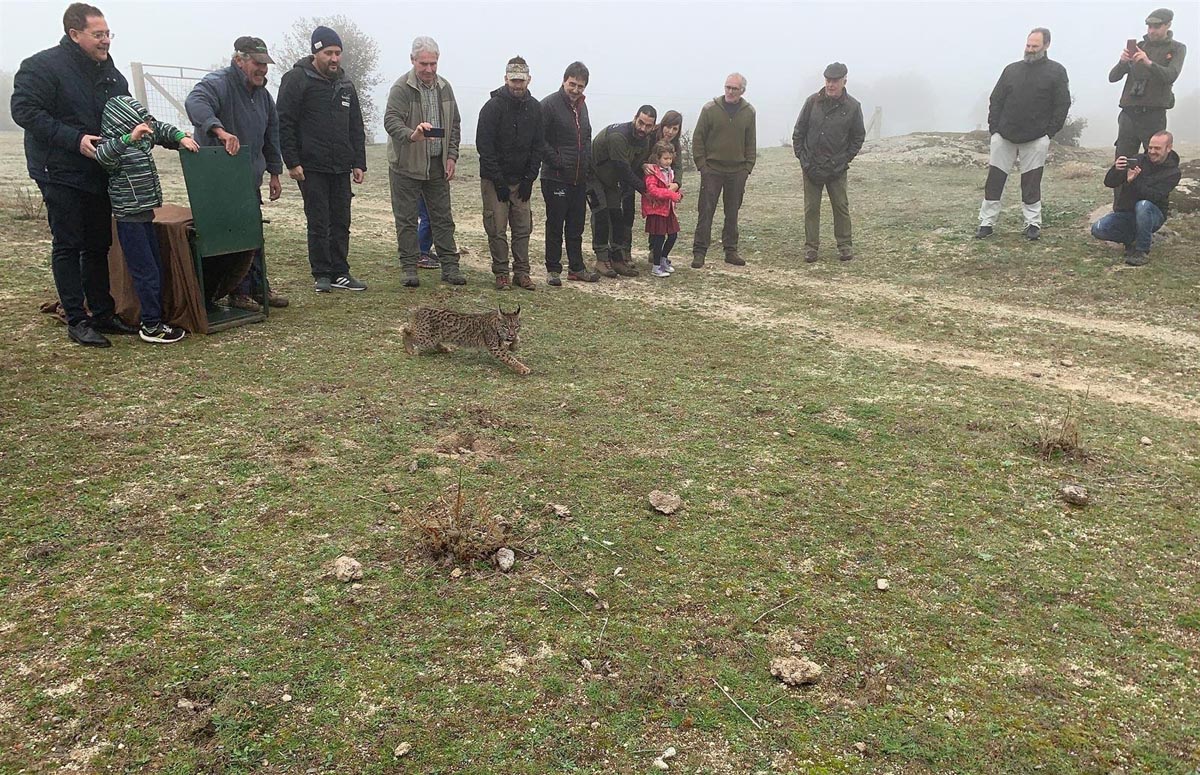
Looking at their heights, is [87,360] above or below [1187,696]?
above

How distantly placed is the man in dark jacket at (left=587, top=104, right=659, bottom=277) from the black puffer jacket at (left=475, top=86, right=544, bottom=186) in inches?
40.6

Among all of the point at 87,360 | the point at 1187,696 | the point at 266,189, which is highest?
the point at 266,189

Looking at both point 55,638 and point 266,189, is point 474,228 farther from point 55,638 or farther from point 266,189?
point 55,638

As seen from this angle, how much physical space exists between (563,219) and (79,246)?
4791mm

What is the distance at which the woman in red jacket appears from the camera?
877 cm

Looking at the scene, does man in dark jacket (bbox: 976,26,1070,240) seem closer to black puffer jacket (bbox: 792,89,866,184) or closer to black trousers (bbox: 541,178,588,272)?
black puffer jacket (bbox: 792,89,866,184)

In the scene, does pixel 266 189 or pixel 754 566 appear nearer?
pixel 754 566

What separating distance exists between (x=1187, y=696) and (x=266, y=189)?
16.3 meters

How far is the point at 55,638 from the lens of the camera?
255 cm

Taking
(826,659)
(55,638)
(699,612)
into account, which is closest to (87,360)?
(55,638)

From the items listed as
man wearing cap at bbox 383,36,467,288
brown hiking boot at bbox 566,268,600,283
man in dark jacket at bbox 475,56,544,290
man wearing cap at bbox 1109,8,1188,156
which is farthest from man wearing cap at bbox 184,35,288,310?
man wearing cap at bbox 1109,8,1188,156

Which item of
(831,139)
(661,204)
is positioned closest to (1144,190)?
(831,139)

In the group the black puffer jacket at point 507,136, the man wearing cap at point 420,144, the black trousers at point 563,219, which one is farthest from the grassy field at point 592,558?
the black trousers at point 563,219

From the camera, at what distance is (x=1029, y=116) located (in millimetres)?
9367
